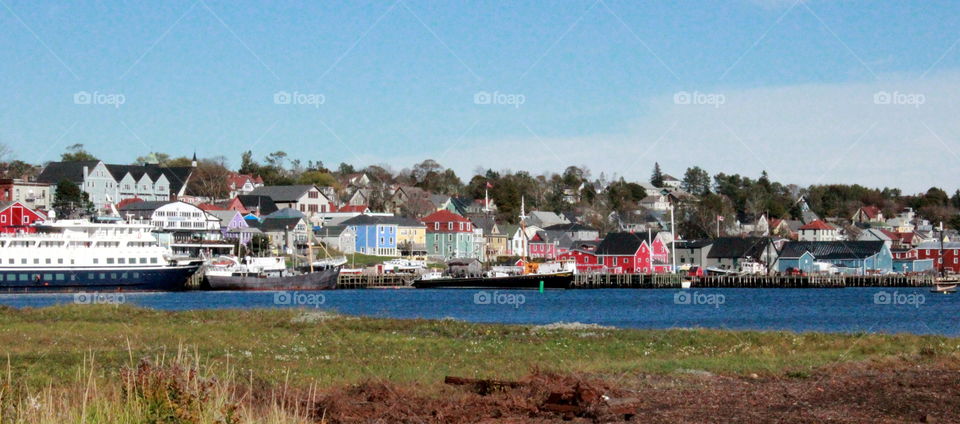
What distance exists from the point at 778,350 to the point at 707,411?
9.75 m

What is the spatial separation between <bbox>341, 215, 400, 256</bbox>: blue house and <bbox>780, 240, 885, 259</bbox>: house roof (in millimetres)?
42741

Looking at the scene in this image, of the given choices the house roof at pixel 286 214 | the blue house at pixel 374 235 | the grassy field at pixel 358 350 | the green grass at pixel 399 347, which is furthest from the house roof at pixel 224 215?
the green grass at pixel 399 347

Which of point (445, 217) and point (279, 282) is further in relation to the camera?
point (445, 217)

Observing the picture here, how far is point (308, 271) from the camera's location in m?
99.0

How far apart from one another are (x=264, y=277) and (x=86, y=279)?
15.0 metres

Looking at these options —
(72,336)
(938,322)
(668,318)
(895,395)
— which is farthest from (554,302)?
(895,395)

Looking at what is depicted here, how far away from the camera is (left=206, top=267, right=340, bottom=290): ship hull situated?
8812 cm

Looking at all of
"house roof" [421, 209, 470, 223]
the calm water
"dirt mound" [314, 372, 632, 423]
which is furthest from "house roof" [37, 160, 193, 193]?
"dirt mound" [314, 372, 632, 423]

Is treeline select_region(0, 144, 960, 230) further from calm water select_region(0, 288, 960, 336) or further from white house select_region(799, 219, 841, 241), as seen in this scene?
calm water select_region(0, 288, 960, 336)

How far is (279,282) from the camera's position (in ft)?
293

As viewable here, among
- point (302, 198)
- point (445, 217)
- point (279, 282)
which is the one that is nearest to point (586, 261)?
point (445, 217)

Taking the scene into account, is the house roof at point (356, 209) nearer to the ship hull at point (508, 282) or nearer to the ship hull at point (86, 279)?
the ship hull at point (508, 282)

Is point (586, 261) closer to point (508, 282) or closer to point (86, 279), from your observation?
point (508, 282)

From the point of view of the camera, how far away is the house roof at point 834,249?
112 metres
